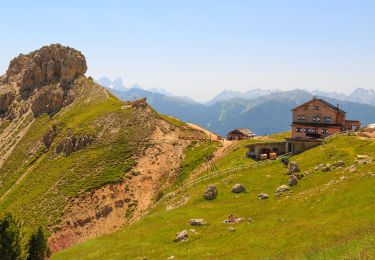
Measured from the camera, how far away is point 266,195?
6606 cm

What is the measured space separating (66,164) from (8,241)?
76.1 meters

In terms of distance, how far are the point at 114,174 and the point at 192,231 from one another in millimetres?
62633

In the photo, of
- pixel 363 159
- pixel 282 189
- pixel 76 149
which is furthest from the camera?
pixel 76 149

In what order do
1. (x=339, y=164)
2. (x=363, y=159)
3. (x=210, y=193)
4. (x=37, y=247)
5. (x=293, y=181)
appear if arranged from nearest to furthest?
1. (x=37, y=247)
2. (x=293, y=181)
3. (x=363, y=159)
4. (x=339, y=164)
5. (x=210, y=193)

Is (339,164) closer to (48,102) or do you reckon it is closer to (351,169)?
(351,169)

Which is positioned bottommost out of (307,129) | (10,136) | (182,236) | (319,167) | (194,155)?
(182,236)

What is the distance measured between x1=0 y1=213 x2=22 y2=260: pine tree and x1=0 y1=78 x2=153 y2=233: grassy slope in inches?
1863

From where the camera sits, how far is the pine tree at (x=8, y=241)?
54062 mm

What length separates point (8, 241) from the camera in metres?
54.6

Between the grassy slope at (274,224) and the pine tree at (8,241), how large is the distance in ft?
27.0

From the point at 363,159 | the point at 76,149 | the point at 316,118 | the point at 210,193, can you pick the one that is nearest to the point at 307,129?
the point at 316,118

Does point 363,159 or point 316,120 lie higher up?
point 316,120

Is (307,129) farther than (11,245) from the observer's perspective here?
Yes

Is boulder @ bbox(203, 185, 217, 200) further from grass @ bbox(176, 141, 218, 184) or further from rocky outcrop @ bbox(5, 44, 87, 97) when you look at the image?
rocky outcrop @ bbox(5, 44, 87, 97)
